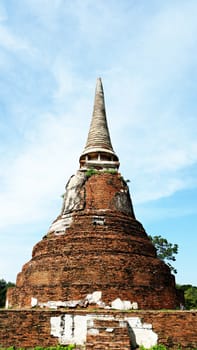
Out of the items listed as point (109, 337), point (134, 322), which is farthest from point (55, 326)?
point (134, 322)

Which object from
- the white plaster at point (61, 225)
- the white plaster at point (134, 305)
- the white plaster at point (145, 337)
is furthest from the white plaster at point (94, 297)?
the white plaster at point (61, 225)

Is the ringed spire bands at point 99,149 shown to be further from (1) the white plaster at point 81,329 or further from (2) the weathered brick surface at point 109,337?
(2) the weathered brick surface at point 109,337

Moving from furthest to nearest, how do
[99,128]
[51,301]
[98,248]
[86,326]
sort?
[99,128]
[98,248]
[51,301]
[86,326]

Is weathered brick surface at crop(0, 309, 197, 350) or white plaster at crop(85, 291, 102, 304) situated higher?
white plaster at crop(85, 291, 102, 304)

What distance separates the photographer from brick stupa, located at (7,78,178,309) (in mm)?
10719

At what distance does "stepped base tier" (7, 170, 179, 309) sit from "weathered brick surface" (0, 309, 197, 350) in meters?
1.96

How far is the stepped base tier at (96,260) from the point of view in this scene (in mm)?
10711

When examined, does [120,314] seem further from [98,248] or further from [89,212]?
[89,212]

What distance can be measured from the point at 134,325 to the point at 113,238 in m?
3.59

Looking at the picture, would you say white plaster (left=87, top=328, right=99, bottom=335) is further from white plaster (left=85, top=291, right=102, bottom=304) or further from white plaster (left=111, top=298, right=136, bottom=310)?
white plaster (left=111, top=298, right=136, bottom=310)

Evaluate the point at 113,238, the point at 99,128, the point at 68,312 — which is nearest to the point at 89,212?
the point at 113,238

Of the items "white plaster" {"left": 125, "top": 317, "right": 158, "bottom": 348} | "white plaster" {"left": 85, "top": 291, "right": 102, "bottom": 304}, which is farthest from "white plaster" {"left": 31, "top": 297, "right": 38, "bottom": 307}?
"white plaster" {"left": 125, "top": 317, "right": 158, "bottom": 348}

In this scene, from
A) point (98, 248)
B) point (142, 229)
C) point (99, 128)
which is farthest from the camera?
point (99, 128)

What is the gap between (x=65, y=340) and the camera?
848 centimetres
